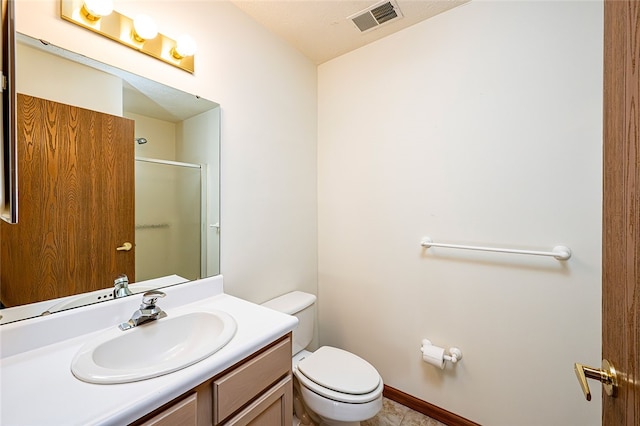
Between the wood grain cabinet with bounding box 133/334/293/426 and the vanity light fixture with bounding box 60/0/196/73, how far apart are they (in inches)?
50.3

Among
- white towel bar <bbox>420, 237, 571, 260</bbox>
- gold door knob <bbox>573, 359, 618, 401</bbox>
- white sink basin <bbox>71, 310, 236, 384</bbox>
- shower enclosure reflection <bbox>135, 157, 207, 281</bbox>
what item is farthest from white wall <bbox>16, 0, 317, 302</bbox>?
gold door knob <bbox>573, 359, 618, 401</bbox>

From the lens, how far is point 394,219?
164cm

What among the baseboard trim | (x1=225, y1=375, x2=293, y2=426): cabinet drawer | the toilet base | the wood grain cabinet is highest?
the wood grain cabinet

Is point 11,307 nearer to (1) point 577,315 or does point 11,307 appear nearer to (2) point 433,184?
(2) point 433,184

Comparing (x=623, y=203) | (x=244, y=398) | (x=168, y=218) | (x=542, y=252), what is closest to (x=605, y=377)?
(x=623, y=203)

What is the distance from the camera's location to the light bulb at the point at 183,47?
1.14 m

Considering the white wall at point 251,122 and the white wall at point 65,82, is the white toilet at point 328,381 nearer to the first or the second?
the white wall at point 251,122

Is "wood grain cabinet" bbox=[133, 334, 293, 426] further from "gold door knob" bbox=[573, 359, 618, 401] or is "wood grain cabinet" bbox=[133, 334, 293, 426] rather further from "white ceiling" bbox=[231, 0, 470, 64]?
"white ceiling" bbox=[231, 0, 470, 64]

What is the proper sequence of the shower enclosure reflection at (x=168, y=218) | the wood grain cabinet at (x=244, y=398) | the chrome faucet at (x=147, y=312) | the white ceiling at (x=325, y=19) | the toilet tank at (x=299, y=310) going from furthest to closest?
the toilet tank at (x=299, y=310) → the white ceiling at (x=325, y=19) → the shower enclosure reflection at (x=168, y=218) → the chrome faucet at (x=147, y=312) → the wood grain cabinet at (x=244, y=398)

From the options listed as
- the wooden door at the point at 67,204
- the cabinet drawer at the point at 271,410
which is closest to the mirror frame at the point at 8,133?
the wooden door at the point at 67,204

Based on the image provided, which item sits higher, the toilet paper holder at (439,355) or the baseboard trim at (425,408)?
the toilet paper holder at (439,355)

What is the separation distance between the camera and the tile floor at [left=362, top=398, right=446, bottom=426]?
1.50m

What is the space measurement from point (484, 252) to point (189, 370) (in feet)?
4.62

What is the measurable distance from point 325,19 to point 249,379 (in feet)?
5.98
